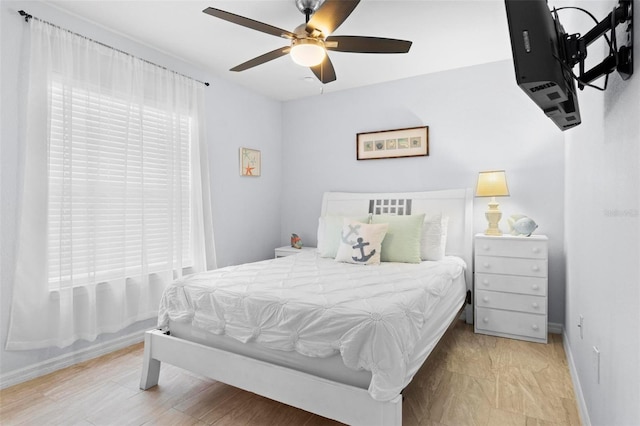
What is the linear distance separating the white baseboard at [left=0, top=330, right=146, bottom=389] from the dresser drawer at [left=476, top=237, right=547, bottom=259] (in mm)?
3166

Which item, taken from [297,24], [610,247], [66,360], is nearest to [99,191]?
[66,360]

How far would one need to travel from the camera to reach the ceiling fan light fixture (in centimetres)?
218

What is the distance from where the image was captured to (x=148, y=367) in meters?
2.25

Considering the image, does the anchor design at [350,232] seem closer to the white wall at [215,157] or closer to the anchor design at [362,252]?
the anchor design at [362,252]

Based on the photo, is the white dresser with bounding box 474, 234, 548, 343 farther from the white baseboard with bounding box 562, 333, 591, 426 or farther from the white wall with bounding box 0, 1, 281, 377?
the white wall with bounding box 0, 1, 281, 377

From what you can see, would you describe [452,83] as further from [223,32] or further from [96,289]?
[96,289]

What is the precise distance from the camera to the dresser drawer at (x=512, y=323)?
2975 millimetres

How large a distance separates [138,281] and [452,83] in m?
3.61

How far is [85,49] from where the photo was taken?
269 cm

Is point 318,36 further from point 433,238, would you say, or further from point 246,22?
Answer: point 433,238

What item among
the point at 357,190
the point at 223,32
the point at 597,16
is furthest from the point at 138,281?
the point at 597,16

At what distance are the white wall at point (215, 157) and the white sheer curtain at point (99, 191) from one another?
0.23ft

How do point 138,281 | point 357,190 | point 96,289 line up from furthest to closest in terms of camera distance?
point 357,190 → point 138,281 → point 96,289

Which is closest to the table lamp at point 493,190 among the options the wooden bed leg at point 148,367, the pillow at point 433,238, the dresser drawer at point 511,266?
the dresser drawer at point 511,266
